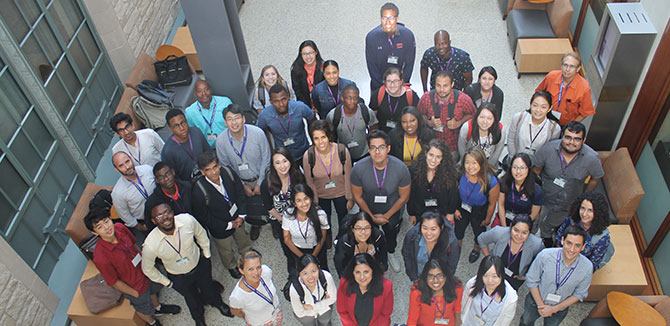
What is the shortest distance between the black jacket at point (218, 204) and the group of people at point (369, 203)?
1 centimetres

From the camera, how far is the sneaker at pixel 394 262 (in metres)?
5.09

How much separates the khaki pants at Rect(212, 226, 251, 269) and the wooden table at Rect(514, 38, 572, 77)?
472 cm

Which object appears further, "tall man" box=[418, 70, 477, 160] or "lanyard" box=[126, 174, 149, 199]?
"tall man" box=[418, 70, 477, 160]

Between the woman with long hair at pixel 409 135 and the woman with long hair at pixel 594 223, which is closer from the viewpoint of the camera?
the woman with long hair at pixel 594 223

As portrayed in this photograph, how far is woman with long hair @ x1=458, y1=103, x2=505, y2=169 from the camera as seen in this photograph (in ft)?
15.4

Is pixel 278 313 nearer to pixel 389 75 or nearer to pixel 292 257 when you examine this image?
pixel 292 257

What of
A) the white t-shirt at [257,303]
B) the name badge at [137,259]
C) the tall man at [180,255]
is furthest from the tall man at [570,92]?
the name badge at [137,259]

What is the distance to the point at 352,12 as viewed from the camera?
9453 mm

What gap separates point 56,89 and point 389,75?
12.3ft

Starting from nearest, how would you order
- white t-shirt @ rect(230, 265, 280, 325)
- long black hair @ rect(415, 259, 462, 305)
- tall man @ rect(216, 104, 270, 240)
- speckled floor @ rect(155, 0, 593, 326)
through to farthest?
long black hair @ rect(415, 259, 462, 305), white t-shirt @ rect(230, 265, 280, 325), tall man @ rect(216, 104, 270, 240), speckled floor @ rect(155, 0, 593, 326)

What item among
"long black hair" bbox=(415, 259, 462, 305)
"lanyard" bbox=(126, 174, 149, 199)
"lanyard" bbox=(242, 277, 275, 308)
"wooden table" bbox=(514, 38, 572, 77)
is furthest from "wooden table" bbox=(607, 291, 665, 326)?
"lanyard" bbox=(126, 174, 149, 199)

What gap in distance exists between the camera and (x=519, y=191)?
174 inches

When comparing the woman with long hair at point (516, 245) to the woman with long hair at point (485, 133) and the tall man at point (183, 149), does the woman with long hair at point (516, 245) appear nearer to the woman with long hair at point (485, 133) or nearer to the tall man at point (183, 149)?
the woman with long hair at point (485, 133)

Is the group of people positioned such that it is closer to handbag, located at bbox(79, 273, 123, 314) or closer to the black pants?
the black pants
